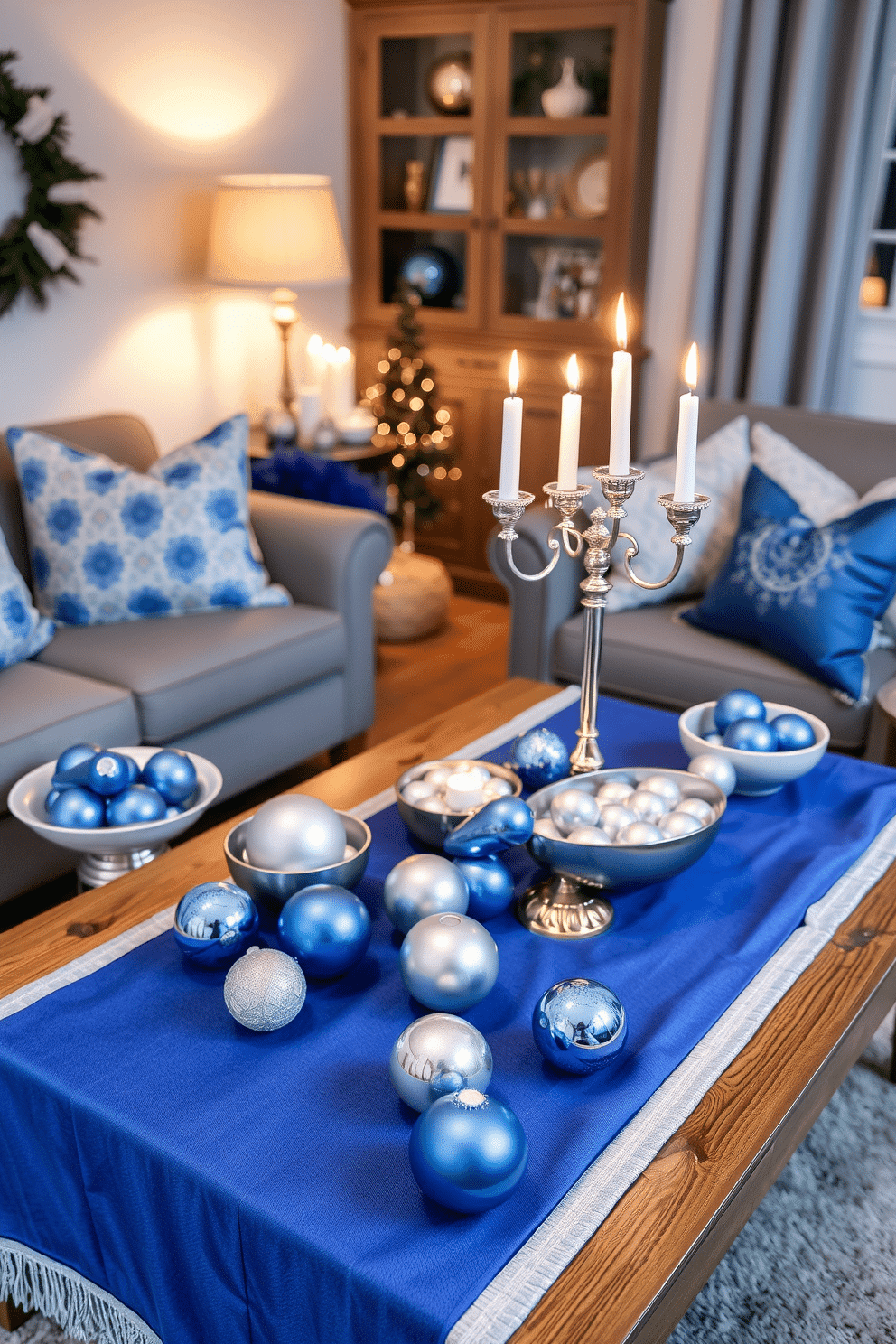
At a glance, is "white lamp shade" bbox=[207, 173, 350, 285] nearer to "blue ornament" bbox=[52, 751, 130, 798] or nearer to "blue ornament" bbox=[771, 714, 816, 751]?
"blue ornament" bbox=[52, 751, 130, 798]

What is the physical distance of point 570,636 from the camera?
2.65 meters

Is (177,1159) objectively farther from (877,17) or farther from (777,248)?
(877,17)

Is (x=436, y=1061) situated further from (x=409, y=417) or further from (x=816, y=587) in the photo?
(x=409, y=417)

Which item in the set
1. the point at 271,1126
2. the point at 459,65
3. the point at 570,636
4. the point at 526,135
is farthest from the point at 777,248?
the point at 271,1126

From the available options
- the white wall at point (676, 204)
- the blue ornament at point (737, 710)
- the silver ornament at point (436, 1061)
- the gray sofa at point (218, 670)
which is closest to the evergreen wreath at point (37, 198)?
the gray sofa at point (218, 670)

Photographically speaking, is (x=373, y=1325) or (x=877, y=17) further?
(x=877, y=17)

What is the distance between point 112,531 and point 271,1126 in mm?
1692

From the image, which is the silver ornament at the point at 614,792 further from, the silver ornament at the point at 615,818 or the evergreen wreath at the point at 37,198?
the evergreen wreath at the point at 37,198

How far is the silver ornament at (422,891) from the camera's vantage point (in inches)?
52.0

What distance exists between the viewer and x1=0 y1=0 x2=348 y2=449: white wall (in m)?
3.17

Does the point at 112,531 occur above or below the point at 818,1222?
above

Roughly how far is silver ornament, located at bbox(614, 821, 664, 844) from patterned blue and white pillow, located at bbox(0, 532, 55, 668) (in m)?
1.43

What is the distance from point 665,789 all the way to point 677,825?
0.37 feet

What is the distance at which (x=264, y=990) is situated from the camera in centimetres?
117
